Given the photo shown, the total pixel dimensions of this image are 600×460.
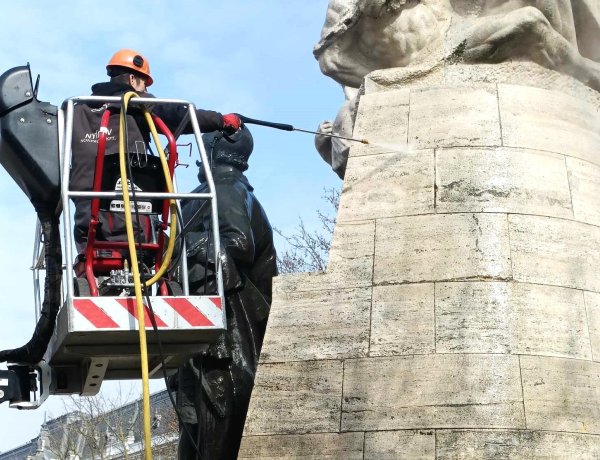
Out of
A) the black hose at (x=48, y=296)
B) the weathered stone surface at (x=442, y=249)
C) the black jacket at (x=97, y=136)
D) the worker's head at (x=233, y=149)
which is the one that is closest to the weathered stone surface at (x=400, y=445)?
the weathered stone surface at (x=442, y=249)

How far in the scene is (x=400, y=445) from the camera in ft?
21.6

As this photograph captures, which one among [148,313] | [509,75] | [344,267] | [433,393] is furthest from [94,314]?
[509,75]

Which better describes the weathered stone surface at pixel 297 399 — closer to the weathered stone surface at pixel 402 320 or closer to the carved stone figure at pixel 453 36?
the weathered stone surface at pixel 402 320

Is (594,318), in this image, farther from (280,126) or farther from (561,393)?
(280,126)

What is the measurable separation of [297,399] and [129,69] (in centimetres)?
231

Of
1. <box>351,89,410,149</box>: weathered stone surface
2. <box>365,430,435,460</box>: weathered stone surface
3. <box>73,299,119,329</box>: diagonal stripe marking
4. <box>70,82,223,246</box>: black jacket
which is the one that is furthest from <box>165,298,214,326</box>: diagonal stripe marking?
<box>351,89,410,149</box>: weathered stone surface

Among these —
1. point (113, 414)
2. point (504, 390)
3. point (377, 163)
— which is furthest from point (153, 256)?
point (113, 414)

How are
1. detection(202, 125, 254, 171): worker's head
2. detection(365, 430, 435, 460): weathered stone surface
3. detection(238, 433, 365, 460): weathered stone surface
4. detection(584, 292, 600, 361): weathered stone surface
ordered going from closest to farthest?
detection(365, 430, 435, 460): weathered stone surface
detection(238, 433, 365, 460): weathered stone surface
detection(584, 292, 600, 361): weathered stone surface
detection(202, 125, 254, 171): worker's head

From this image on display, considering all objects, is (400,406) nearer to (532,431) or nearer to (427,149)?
(532,431)

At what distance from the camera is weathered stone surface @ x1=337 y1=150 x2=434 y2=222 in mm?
7504

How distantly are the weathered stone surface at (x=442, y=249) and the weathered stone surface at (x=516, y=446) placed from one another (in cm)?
92

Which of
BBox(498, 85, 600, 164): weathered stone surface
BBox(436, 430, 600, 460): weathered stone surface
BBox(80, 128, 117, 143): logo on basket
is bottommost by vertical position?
BBox(436, 430, 600, 460): weathered stone surface

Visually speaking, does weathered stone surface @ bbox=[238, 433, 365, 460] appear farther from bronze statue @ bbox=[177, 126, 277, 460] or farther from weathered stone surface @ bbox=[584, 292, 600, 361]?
bronze statue @ bbox=[177, 126, 277, 460]

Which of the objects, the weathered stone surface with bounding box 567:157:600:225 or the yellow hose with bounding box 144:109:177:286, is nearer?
the yellow hose with bounding box 144:109:177:286
